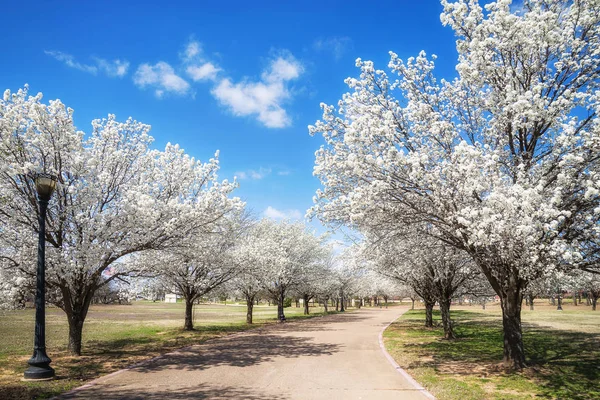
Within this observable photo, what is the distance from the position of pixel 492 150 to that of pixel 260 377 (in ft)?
28.8

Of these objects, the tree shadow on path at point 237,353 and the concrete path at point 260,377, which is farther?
the tree shadow on path at point 237,353

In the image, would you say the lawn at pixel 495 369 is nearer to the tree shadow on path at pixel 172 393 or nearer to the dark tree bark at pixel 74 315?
the tree shadow on path at pixel 172 393

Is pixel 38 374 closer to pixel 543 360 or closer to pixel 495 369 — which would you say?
pixel 495 369

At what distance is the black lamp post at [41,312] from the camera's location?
983 centimetres

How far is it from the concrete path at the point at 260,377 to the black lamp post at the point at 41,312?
149 centimetres

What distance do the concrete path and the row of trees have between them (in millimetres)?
4062

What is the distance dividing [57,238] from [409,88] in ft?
41.1

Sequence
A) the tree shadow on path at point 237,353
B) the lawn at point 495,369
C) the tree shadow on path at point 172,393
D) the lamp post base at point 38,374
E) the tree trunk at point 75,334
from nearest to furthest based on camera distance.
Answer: the tree shadow on path at point 172,393, the lawn at point 495,369, the lamp post base at point 38,374, the tree shadow on path at point 237,353, the tree trunk at point 75,334

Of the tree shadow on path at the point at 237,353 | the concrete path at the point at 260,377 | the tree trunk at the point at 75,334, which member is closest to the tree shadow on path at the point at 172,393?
the concrete path at the point at 260,377

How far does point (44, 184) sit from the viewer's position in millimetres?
10617

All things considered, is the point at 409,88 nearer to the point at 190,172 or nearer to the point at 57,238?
the point at 190,172

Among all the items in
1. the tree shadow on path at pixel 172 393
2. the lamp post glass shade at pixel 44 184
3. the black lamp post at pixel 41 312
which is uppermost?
the lamp post glass shade at pixel 44 184

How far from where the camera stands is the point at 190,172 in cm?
1653

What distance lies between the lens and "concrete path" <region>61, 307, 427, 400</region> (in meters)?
8.51
